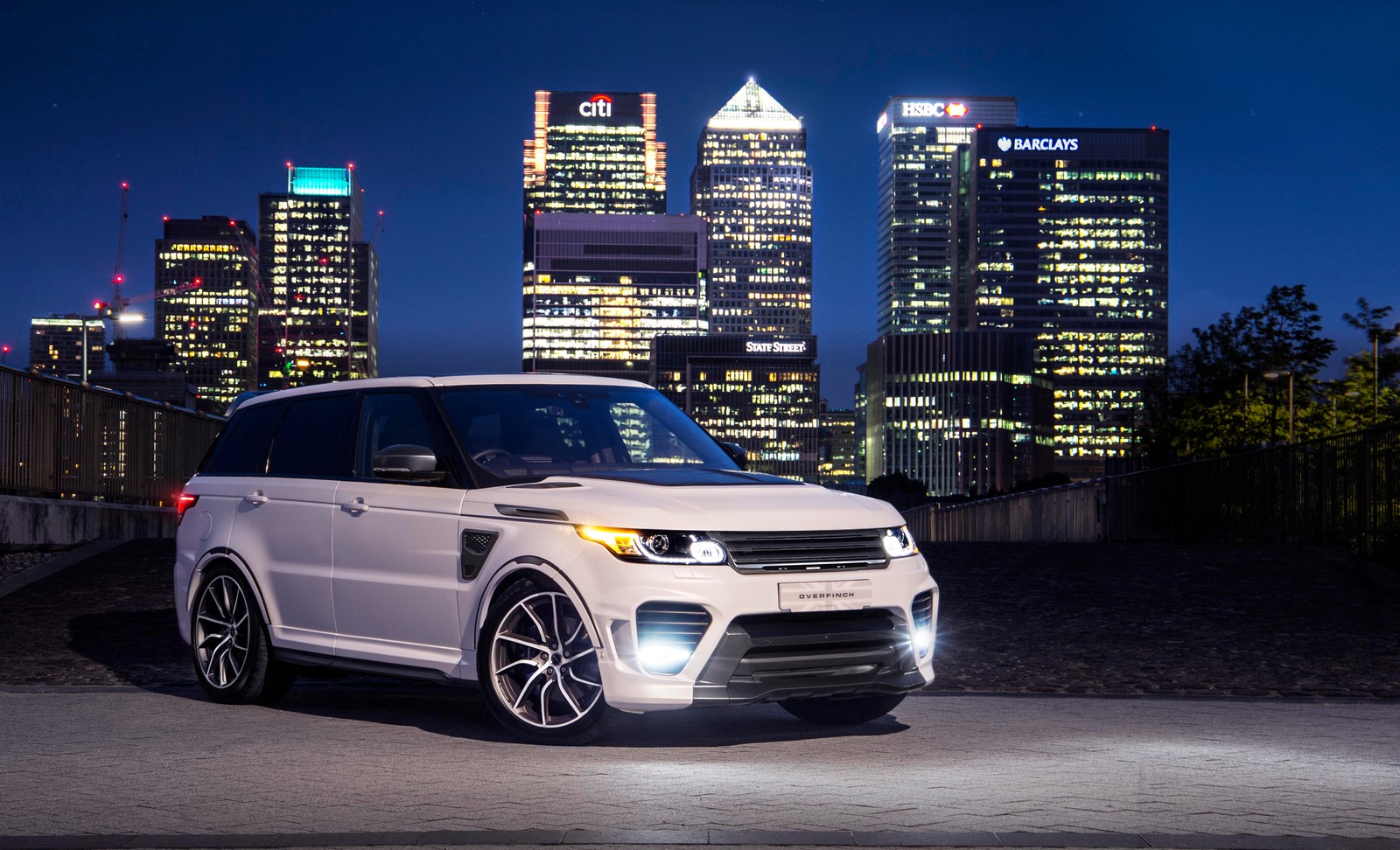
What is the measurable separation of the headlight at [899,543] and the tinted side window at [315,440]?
10.2 ft

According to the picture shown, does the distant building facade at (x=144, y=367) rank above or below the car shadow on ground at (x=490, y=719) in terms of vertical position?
above

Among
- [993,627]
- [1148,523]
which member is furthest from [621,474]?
[1148,523]

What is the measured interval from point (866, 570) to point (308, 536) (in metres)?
3.26

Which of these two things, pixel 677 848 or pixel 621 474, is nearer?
pixel 677 848

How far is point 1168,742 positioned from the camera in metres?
8.34

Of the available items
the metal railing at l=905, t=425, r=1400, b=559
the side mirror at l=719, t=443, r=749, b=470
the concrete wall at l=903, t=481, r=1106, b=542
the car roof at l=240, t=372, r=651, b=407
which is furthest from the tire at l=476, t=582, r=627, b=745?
the concrete wall at l=903, t=481, r=1106, b=542

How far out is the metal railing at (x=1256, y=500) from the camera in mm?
18828

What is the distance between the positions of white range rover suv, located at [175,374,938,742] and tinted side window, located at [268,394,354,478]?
1 centimetres

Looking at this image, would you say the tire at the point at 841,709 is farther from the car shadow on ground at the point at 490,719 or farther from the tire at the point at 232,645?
the tire at the point at 232,645

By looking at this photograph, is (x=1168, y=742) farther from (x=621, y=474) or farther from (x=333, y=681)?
(x=333, y=681)

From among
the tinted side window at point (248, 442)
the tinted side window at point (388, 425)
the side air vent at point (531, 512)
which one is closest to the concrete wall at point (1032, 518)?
the tinted side window at point (248, 442)

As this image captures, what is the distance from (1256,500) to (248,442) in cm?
1660

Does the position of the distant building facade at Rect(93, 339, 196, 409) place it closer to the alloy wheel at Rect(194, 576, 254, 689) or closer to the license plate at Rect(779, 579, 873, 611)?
the alloy wheel at Rect(194, 576, 254, 689)

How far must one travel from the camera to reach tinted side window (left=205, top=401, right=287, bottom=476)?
10.1 metres
